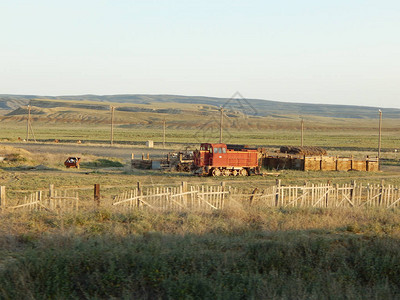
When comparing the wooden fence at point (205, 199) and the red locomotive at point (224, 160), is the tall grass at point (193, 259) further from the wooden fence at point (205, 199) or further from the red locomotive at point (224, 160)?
the red locomotive at point (224, 160)

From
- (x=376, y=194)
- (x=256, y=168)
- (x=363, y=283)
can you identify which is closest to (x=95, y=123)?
(x=256, y=168)

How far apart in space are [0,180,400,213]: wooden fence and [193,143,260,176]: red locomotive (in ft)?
52.9

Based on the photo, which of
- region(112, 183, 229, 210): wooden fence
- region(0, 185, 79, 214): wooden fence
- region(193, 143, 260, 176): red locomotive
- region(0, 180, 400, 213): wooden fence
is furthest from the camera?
region(193, 143, 260, 176): red locomotive

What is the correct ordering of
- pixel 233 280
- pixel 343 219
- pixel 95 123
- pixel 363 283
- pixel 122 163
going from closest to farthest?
pixel 233 280 → pixel 363 283 → pixel 343 219 → pixel 122 163 → pixel 95 123

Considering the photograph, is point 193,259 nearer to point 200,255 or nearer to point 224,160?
point 200,255

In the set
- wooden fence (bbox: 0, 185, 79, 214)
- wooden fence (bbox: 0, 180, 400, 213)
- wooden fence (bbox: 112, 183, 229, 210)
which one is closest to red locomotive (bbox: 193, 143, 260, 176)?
wooden fence (bbox: 0, 180, 400, 213)

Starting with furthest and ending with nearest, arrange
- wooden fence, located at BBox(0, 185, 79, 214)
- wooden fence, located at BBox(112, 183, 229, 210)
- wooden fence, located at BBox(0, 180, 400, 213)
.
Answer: wooden fence, located at BBox(112, 183, 229, 210) < wooden fence, located at BBox(0, 180, 400, 213) < wooden fence, located at BBox(0, 185, 79, 214)

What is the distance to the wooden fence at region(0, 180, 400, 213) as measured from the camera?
14.5 meters

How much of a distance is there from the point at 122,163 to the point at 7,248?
1353 inches

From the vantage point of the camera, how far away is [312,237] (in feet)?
34.4

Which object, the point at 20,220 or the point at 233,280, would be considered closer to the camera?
the point at 233,280

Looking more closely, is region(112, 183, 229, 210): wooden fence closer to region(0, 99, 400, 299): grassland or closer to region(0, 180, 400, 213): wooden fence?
region(0, 180, 400, 213): wooden fence

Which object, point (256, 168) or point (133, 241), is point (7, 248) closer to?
point (133, 241)

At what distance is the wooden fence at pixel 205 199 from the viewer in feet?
47.7
